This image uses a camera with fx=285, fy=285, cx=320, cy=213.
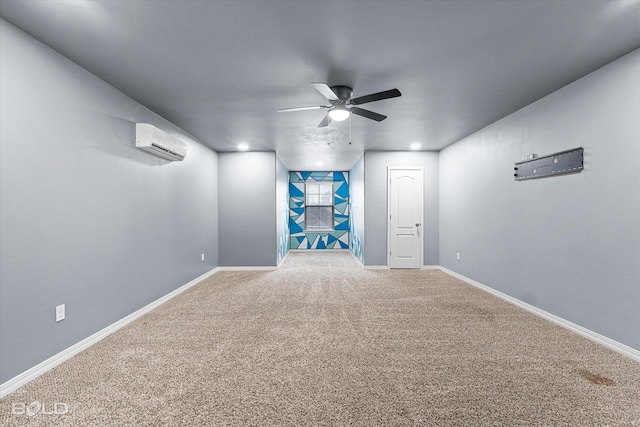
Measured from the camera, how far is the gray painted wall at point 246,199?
19.6 ft

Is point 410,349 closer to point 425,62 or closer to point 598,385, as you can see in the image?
point 598,385

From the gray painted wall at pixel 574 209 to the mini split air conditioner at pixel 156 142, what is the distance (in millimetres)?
4540

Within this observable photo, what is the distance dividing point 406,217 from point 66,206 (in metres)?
5.35

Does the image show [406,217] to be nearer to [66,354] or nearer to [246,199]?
[246,199]

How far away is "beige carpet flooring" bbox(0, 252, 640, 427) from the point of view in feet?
5.63

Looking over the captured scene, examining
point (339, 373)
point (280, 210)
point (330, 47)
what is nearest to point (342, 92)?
point (330, 47)

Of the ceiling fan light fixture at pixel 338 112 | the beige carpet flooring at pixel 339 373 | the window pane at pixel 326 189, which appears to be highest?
the ceiling fan light fixture at pixel 338 112

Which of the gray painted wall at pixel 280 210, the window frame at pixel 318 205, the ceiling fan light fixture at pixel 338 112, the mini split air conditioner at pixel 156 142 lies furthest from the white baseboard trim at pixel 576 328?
the window frame at pixel 318 205

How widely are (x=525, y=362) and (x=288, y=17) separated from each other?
10.3ft

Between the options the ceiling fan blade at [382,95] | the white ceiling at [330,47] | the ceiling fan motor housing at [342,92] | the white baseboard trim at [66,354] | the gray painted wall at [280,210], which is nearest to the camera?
the white ceiling at [330,47]

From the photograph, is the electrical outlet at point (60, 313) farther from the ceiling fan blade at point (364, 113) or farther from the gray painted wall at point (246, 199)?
the gray painted wall at point (246, 199)

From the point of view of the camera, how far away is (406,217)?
19.7 feet

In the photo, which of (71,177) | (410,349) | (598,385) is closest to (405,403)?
Result: (410,349)

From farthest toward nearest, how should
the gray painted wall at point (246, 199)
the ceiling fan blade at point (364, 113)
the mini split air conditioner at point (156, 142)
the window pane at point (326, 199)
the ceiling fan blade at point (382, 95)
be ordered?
1. the window pane at point (326, 199)
2. the gray painted wall at point (246, 199)
3. the mini split air conditioner at point (156, 142)
4. the ceiling fan blade at point (364, 113)
5. the ceiling fan blade at point (382, 95)
